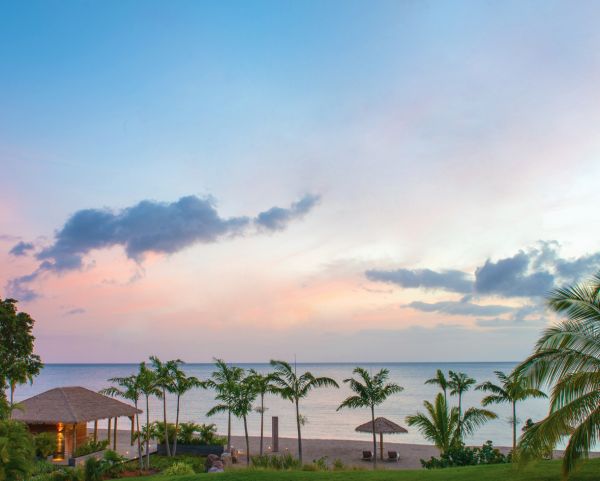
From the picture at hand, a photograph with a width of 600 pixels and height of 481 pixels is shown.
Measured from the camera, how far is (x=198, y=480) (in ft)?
50.1

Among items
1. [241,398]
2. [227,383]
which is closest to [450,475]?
[241,398]

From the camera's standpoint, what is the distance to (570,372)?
32.8ft

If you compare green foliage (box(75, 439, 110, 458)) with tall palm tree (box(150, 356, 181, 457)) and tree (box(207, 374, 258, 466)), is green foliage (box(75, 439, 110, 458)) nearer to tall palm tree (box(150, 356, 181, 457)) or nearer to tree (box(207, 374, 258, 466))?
tall palm tree (box(150, 356, 181, 457))

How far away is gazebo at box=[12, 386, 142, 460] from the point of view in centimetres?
2698

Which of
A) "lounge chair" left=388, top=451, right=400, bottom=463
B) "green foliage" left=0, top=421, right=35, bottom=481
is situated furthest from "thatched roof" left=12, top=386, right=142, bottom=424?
"lounge chair" left=388, top=451, right=400, bottom=463

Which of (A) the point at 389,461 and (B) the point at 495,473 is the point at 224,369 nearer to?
(A) the point at 389,461

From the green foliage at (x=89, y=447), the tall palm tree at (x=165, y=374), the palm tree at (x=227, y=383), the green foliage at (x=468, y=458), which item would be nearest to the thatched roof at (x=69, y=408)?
the green foliage at (x=89, y=447)

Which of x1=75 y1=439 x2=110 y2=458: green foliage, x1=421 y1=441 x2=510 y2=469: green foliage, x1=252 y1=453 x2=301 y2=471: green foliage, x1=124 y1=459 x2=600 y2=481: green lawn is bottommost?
x1=75 y1=439 x2=110 y2=458: green foliage

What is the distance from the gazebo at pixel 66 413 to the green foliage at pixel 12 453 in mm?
12578

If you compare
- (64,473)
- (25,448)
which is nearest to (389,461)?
(64,473)

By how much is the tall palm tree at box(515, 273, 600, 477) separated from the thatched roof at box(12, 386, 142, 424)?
75.1ft

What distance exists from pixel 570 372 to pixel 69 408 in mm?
24521

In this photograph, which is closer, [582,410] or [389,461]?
[582,410]

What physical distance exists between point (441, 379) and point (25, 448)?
767 inches
